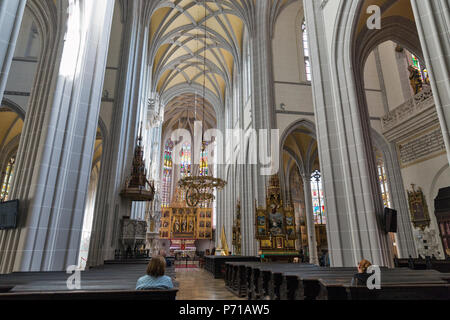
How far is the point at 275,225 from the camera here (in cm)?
1184

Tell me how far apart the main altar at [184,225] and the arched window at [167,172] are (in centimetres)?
253

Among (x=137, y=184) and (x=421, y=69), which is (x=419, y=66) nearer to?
(x=421, y=69)

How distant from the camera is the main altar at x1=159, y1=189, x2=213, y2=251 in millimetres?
27203

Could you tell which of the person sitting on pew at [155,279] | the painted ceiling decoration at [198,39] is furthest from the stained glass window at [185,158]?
the person sitting on pew at [155,279]

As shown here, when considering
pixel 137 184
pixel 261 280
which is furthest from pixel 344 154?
pixel 137 184

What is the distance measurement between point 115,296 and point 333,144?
6.14 m

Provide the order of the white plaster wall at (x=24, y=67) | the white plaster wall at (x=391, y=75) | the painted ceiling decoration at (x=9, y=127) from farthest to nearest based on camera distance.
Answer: the white plaster wall at (x=391, y=75), the painted ceiling decoration at (x=9, y=127), the white plaster wall at (x=24, y=67)

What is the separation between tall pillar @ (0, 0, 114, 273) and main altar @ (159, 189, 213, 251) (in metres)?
21.8

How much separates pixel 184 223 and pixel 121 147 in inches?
750

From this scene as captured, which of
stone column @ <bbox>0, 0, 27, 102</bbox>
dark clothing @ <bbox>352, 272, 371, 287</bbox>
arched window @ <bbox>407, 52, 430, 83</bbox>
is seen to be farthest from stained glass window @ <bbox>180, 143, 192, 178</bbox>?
dark clothing @ <bbox>352, 272, 371, 287</bbox>

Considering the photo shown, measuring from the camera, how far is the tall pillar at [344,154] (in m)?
6.08

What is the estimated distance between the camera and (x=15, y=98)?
9500mm

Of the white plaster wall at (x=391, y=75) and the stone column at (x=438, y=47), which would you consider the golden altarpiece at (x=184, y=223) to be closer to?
the white plaster wall at (x=391, y=75)
